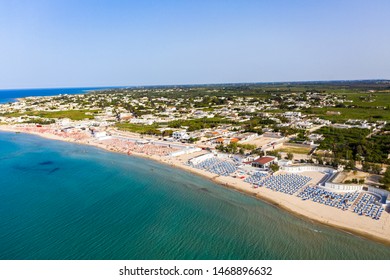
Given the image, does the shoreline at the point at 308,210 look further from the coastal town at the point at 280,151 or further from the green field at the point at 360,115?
the green field at the point at 360,115

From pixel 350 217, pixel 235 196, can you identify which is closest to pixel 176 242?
pixel 235 196

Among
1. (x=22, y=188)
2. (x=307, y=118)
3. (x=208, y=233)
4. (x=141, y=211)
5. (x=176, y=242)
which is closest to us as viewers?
(x=176, y=242)

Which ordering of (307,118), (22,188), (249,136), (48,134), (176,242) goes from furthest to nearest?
(307,118)
(48,134)
(249,136)
(22,188)
(176,242)

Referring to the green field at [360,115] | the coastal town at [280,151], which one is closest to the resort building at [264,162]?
the coastal town at [280,151]

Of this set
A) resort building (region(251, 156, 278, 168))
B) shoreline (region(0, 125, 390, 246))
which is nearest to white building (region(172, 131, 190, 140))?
shoreline (region(0, 125, 390, 246))

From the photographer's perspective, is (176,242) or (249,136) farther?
(249,136)

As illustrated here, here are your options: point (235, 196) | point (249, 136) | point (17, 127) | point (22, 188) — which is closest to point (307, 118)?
point (249, 136)

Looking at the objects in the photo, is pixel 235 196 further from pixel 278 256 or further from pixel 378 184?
pixel 378 184

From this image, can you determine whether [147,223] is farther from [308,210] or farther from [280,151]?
[280,151]

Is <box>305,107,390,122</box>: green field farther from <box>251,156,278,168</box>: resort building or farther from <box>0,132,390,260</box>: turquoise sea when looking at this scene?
<box>0,132,390,260</box>: turquoise sea
